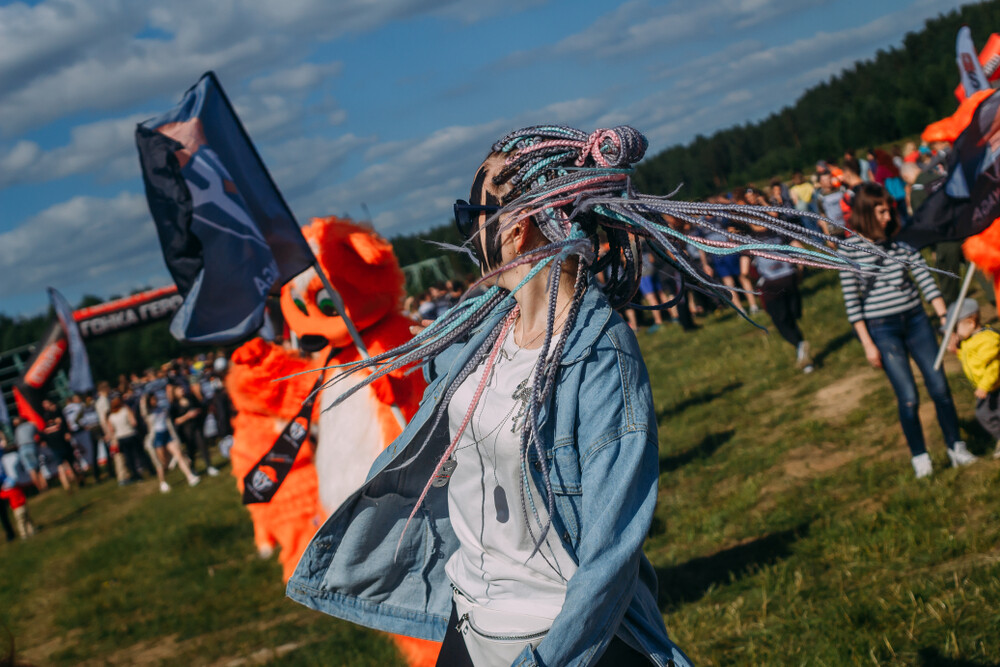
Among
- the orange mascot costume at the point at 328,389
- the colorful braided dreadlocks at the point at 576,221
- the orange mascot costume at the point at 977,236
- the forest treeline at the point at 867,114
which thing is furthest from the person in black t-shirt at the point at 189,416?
the forest treeline at the point at 867,114

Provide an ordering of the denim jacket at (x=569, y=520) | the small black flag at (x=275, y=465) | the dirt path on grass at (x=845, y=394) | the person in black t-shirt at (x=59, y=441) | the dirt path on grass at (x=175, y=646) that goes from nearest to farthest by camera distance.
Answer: the denim jacket at (x=569, y=520), the small black flag at (x=275, y=465), the dirt path on grass at (x=175, y=646), the dirt path on grass at (x=845, y=394), the person in black t-shirt at (x=59, y=441)

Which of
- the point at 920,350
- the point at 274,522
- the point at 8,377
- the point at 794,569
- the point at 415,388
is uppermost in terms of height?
the point at 8,377

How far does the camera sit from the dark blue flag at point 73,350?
14.5m

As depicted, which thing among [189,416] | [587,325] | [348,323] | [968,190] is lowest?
[189,416]

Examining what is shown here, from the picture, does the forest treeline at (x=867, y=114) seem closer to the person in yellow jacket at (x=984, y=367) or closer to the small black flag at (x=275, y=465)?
the person in yellow jacket at (x=984, y=367)

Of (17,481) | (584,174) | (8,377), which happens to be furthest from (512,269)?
(8,377)

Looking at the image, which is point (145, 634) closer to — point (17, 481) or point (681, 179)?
point (681, 179)

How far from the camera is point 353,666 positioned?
5215 mm

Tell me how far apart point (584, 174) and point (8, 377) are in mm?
41273

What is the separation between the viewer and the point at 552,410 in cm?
196

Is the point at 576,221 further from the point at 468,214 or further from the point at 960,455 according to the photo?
the point at 960,455

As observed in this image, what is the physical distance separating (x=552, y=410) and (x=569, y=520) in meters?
0.26

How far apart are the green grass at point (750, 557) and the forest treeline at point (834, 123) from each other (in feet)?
61.2

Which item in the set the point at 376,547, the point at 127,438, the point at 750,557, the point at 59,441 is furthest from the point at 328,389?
the point at 59,441
